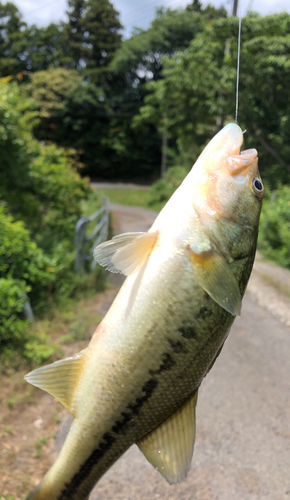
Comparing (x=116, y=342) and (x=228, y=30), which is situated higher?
(x=228, y=30)

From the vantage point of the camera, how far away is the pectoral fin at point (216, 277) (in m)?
1.19

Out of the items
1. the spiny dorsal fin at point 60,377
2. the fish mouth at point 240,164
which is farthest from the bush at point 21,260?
the fish mouth at point 240,164

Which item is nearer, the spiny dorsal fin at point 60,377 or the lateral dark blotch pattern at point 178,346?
the lateral dark blotch pattern at point 178,346

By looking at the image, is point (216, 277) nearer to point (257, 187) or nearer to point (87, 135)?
point (257, 187)

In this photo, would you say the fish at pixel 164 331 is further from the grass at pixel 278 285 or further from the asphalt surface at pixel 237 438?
the grass at pixel 278 285

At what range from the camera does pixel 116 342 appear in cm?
131

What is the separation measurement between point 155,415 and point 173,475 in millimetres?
236

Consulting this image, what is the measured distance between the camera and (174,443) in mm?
1338

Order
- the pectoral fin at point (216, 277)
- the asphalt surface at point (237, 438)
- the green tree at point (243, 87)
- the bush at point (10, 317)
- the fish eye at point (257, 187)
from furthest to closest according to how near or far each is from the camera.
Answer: the green tree at point (243, 87)
the bush at point (10, 317)
the asphalt surface at point (237, 438)
the fish eye at point (257, 187)
the pectoral fin at point (216, 277)

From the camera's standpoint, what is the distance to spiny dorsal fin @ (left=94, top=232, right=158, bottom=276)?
4.25 feet

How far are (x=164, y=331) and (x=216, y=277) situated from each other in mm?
277

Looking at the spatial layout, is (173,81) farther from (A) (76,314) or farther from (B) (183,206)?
(B) (183,206)

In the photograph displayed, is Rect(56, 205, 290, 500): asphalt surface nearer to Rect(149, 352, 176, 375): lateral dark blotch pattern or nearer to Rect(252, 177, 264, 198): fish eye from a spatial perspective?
Rect(149, 352, 176, 375): lateral dark blotch pattern

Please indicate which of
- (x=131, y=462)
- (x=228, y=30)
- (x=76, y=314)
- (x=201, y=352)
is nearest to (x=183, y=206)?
(x=201, y=352)
